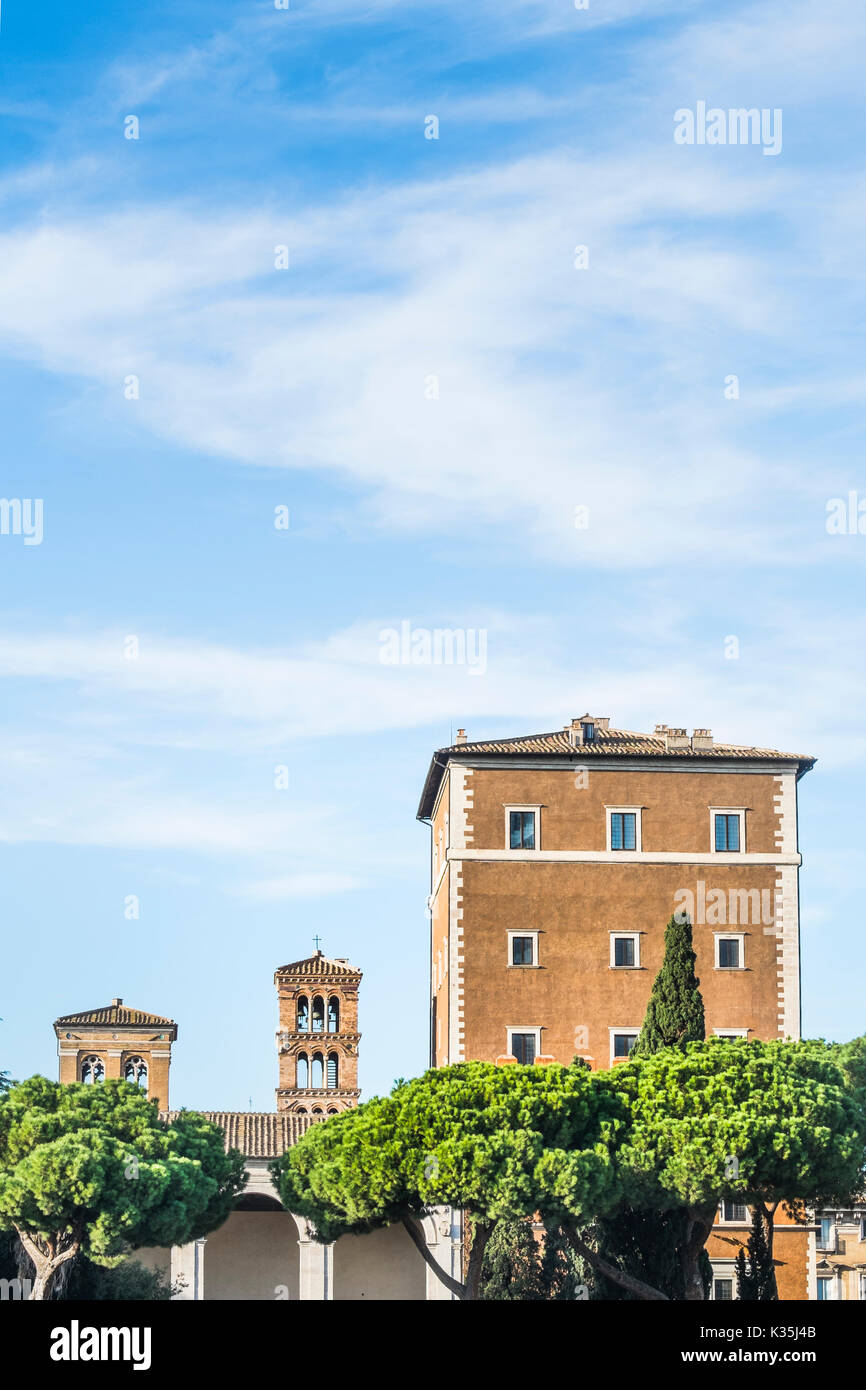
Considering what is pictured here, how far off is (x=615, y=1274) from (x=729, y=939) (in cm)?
1795

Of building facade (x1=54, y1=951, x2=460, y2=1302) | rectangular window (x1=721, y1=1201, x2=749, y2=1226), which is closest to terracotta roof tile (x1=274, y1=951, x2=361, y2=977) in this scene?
building facade (x1=54, y1=951, x2=460, y2=1302)

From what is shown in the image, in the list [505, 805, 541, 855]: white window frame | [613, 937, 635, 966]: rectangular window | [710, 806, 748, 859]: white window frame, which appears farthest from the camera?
[710, 806, 748, 859]: white window frame

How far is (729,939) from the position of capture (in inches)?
2356

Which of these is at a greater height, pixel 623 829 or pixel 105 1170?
pixel 623 829

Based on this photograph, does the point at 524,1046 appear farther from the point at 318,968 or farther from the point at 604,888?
the point at 318,968

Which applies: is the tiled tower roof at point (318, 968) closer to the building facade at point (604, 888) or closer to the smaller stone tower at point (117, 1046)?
the smaller stone tower at point (117, 1046)

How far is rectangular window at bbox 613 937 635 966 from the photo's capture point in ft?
195

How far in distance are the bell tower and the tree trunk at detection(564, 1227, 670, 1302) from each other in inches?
1531

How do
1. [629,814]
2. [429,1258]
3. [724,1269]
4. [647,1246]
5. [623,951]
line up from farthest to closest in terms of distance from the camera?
1. [629,814]
2. [623,951]
3. [724,1269]
4. [647,1246]
5. [429,1258]

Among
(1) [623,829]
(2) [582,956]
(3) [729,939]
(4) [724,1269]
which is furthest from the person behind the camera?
(1) [623,829]

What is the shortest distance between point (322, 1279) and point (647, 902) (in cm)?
1550

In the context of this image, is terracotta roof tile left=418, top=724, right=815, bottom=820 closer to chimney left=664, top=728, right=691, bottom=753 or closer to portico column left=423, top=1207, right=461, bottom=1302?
chimney left=664, top=728, right=691, bottom=753

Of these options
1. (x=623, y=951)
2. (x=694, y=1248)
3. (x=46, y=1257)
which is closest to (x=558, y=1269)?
(x=694, y=1248)
